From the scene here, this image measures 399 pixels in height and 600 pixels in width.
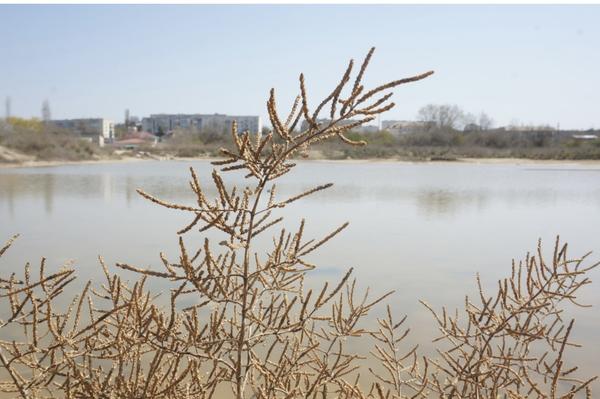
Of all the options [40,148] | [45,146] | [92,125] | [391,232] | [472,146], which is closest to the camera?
[391,232]

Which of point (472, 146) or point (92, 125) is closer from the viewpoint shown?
point (472, 146)

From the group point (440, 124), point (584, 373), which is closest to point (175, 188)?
point (584, 373)

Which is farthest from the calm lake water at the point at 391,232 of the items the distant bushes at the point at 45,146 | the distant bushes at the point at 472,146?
the distant bushes at the point at 472,146

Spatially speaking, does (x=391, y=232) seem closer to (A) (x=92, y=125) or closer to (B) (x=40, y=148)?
(B) (x=40, y=148)

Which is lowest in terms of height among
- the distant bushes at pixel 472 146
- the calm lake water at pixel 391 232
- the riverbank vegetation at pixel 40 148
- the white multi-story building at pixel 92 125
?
the calm lake water at pixel 391 232

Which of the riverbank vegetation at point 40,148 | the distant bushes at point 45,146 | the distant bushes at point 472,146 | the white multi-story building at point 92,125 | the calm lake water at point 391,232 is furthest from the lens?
the white multi-story building at point 92,125

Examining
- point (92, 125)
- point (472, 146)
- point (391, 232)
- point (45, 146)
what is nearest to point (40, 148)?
point (45, 146)

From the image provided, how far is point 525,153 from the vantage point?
4953cm

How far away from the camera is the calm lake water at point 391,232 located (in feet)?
23.3

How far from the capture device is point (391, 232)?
37.1 feet

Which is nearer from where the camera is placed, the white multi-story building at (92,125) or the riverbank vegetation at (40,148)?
the riverbank vegetation at (40,148)

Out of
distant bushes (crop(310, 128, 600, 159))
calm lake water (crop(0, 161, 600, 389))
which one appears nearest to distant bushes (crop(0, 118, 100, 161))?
distant bushes (crop(310, 128, 600, 159))

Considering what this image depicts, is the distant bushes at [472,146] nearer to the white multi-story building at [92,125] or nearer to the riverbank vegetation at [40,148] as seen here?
the riverbank vegetation at [40,148]

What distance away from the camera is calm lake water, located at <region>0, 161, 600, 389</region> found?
709 cm
